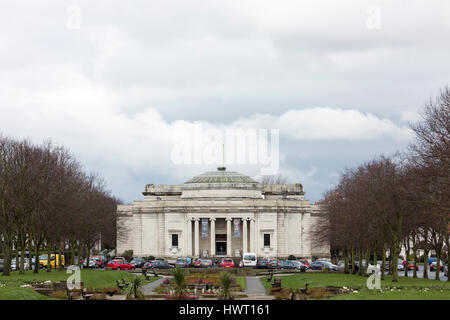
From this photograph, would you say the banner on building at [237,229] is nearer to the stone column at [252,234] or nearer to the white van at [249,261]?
the stone column at [252,234]

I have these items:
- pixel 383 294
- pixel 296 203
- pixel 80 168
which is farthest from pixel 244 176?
pixel 383 294

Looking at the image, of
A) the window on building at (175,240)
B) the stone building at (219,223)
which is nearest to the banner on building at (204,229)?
the stone building at (219,223)

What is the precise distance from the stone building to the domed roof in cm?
19

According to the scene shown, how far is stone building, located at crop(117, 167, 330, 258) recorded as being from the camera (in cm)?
13462

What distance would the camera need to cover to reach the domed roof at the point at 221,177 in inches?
5551

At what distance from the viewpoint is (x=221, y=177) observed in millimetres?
141750

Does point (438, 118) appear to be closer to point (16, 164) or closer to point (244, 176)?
point (16, 164)

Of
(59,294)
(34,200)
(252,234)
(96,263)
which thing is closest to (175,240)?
(252,234)

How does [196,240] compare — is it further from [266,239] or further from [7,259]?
[7,259]

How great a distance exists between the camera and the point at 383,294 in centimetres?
3903

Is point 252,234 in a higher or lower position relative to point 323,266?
higher

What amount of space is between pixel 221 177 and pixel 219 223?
362 inches

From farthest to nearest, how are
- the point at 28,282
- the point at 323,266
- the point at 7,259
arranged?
the point at 323,266, the point at 7,259, the point at 28,282

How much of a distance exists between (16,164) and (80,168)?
2745 cm
